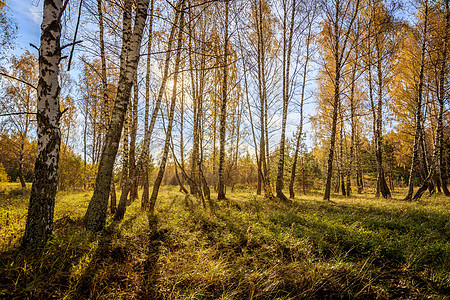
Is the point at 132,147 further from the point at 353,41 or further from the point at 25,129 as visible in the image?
the point at 25,129

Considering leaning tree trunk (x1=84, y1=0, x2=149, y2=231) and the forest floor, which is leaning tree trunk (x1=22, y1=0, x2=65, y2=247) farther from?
leaning tree trunk (x1=84, y1=0, x2=149, y2=231)

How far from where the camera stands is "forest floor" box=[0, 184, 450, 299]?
90.7 inches

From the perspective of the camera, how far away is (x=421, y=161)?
13523 mm

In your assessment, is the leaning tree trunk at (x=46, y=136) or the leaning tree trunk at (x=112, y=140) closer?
the leaning tree trunk at (x=46, y=136)

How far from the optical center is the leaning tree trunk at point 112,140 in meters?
3.97

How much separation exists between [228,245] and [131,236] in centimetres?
196

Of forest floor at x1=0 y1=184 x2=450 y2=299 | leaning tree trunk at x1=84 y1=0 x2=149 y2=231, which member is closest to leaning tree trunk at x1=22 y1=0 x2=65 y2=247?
forest floor at x1=0 y1=184 x2=450 y2=299

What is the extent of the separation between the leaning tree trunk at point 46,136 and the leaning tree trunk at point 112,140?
94 cm

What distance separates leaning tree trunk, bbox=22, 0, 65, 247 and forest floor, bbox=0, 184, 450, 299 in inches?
11.7

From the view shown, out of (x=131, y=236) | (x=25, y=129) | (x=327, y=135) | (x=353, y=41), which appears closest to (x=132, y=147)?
(x=131, y=236)

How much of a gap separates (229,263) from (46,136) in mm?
3466

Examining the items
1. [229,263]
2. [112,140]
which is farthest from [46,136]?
[229,263]

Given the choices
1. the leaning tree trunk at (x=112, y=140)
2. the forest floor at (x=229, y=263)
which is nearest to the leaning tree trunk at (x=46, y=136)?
Result: the forest floor at (x=229, y=263)

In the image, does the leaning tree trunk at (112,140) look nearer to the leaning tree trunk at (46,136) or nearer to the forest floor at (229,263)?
the forest floor at (229,263)
